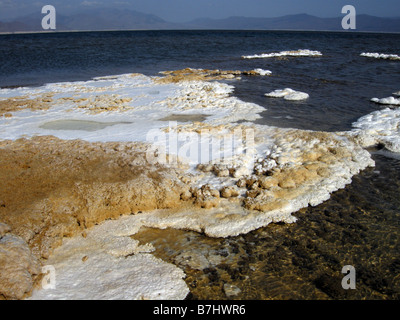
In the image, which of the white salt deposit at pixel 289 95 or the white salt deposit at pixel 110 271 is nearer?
the white salt deposit at pixel 110 271

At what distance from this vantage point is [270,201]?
18.9ft

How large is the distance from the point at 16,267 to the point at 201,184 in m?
3.43

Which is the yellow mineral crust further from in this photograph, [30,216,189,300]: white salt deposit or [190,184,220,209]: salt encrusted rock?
[190,184,220,209]: salt encrusted rock

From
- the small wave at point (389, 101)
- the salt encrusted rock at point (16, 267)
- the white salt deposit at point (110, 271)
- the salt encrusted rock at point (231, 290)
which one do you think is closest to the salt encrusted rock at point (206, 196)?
the white salt deposit at point (110, 271)

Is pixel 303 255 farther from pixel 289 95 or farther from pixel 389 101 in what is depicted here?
pixel 389 101

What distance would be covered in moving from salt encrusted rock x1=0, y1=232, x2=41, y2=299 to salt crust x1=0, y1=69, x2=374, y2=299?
0.21 m

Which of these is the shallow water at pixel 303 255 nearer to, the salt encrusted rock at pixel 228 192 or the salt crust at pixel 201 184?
the salt crust at pixel 201 184

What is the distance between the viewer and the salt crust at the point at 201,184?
4254 millimetres

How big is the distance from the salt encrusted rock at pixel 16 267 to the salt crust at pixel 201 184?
0.69ft

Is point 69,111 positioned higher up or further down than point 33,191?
higher up

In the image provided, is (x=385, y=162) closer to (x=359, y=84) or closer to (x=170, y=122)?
(x=170, y=122)

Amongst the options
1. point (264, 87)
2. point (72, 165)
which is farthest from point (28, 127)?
point (264, 87)

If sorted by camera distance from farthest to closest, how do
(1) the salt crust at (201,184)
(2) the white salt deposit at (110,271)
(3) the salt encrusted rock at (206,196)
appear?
(3) the salt encrusted rock at (206,196) < (1) the salt crust at (201,184) < (2) the white salt deposit at (110,271)
